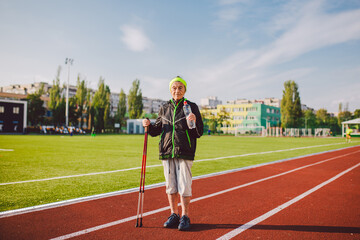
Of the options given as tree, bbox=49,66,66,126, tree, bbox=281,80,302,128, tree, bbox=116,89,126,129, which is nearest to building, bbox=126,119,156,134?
tree, bbox=116,89,126,129

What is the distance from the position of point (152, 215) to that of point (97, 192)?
6.04 feet

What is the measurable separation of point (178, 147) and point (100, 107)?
224 feet

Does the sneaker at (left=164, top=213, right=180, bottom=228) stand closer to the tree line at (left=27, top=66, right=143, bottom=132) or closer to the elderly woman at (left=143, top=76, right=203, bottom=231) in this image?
the elderly woman at (left=143, top=76, right=203, bottom=231)

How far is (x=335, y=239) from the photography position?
3268mm

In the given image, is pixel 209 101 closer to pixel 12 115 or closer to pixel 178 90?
pixel 12 115

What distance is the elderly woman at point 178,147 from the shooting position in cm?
349

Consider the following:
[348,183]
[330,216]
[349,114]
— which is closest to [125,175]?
[330,216]

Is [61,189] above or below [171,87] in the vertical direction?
below

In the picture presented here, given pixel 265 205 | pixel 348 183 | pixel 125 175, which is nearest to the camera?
pixel 265 205

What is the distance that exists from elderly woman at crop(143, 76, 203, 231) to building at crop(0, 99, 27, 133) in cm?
6187

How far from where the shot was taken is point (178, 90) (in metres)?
3.66

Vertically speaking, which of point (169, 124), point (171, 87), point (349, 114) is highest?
point (349, 114)

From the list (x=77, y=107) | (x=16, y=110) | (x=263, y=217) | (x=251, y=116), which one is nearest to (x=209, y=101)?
(x=251, y=116)

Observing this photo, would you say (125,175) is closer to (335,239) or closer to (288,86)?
(335,239)
